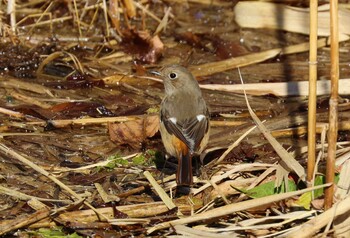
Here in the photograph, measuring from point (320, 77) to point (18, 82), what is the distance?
2.88m

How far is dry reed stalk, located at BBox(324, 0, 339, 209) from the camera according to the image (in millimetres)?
5145

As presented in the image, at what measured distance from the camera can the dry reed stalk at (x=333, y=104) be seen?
5.14 metres

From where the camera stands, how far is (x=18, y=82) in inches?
324

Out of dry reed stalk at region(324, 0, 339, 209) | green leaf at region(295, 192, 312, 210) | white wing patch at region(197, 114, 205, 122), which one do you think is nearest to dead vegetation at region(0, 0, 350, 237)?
green leaf at region(295, 192, 312, 210)

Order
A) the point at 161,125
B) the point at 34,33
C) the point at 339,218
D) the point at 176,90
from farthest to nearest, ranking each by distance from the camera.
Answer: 1. the point at 34,33
2. the point at 176,90
3. the point at 161,125
4. the point at 339,218

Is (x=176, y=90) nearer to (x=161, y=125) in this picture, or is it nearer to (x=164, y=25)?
(x=161, y=125)

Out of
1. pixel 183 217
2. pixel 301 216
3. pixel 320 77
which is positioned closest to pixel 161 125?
pixel 183 217

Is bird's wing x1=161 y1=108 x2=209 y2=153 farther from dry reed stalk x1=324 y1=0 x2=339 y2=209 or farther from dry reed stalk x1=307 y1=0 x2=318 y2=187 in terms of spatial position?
dry reed stalk x1=324 y1=0 x2=339 y2=209

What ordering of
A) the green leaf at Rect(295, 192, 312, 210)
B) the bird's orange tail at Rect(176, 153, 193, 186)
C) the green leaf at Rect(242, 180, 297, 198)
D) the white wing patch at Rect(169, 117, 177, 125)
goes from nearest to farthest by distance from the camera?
the green leaf at Rect(295, 192, 312, 210), the green leaf at Rect(242, 180, 297, 198), the bird's orange tail at Rect(176, 153, 193, 186), the white wing patch at Rect(169, 117, 177, 125)

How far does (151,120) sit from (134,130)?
0.21 metres

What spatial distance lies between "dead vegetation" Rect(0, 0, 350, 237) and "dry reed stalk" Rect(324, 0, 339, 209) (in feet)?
0.46

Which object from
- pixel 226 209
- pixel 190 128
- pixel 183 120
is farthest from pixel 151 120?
pixel 226 209

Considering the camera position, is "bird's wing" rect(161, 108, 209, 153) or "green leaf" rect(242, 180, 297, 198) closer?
"green leaf" rect(242, 180, 297, 198)

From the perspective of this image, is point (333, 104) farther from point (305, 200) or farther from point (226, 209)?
point (226, 209)
